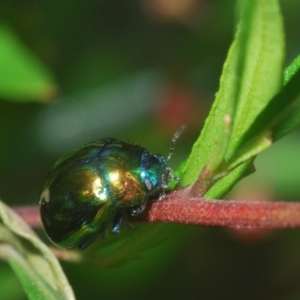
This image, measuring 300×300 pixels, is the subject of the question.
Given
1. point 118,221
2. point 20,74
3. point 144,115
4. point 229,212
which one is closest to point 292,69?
point 229,212

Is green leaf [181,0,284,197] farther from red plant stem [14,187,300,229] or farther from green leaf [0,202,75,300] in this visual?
green leaf [0,202,75,300]

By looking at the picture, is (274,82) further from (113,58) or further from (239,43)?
(113,58)

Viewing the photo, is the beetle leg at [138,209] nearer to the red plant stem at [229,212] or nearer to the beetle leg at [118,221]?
the beetle leg at [118,221]

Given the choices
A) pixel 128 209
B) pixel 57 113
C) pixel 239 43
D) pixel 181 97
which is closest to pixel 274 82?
pixel 239 43

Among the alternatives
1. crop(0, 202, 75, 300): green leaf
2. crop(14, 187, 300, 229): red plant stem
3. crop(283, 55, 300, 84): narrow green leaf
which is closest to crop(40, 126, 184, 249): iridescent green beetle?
crop(0, 202, 75, 300): green leaf

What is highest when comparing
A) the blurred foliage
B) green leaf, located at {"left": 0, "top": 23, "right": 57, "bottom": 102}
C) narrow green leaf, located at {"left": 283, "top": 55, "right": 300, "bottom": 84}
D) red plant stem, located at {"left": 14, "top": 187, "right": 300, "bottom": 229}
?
narrow green leaf, located at {"left": 283, "top": 55, "right": 300, "bottom": 84}

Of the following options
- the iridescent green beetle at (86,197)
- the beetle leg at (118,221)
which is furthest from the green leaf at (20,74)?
the beetle leg at (118,221)
